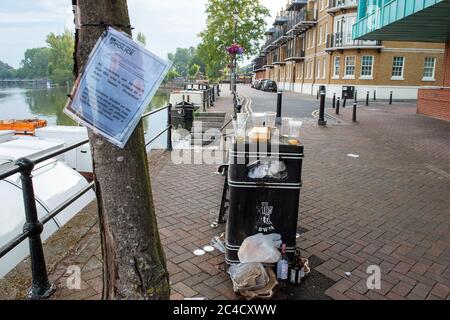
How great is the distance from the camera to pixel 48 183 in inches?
333

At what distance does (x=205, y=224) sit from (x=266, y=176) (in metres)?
1.52

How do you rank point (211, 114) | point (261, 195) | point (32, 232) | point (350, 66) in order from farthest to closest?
point (350, 66)
point (211, 114)
point (261, 195)
point (32, 232)

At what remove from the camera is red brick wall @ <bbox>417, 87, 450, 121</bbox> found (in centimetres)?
1655

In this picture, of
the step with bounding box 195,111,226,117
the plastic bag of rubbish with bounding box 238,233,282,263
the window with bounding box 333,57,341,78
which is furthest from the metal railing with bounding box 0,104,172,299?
the window with bounding box 333,57,341,78

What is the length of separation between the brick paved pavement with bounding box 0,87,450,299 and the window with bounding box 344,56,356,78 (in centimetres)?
2711

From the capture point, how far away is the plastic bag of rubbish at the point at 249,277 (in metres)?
3.09

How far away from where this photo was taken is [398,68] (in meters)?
33.7

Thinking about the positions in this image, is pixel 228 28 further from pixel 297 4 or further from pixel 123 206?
pixel 123 206

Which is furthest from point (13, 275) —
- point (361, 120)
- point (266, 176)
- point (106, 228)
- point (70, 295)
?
point (361, 120)

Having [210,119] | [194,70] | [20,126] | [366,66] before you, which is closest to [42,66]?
[194,70]

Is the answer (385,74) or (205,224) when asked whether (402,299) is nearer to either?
(205,224)

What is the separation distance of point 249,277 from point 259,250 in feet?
0.91

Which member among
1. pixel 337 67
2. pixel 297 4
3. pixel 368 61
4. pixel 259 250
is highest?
pixel 297 4

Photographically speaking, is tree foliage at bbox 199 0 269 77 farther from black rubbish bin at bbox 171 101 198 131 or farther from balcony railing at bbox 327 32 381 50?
black rubbish bin at bbox 171 101 198 131
